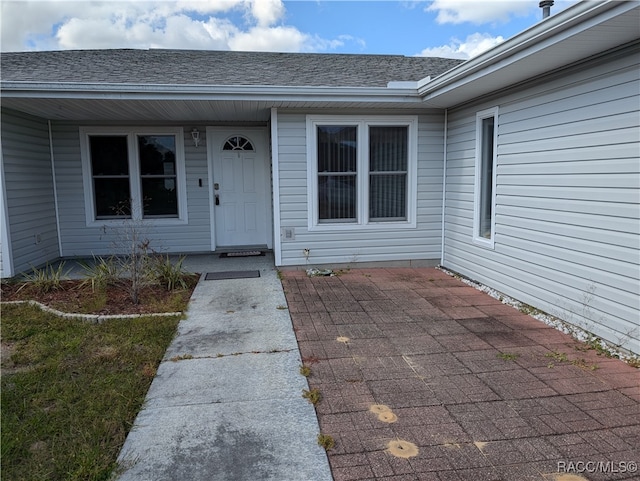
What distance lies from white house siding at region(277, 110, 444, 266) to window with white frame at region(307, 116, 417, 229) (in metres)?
0.12

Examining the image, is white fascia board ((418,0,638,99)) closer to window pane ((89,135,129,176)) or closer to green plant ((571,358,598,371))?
green plant ((571,358,598,371))

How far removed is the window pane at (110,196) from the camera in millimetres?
7434

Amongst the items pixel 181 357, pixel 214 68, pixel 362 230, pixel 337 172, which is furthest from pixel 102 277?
pixel 214 68

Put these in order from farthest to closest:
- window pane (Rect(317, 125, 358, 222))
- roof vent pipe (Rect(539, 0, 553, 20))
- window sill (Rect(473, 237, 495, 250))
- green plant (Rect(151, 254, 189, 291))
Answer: window pane (Rect(317, 125, 358, 222)) → green plant (Rect(151, 254, 189, 291)) → window sill (Rect(473, 237, 495, 250)) → roof vent pipe (Rect(539, 0, 553, 20))

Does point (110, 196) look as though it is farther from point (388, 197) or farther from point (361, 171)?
point (388, 197)

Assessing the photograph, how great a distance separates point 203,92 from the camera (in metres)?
5.51

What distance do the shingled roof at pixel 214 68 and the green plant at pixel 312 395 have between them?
4.34 meters

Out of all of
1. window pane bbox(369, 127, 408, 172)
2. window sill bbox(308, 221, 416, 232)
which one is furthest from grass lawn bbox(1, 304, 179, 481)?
window pane bbox(369, 127, 408, 172)

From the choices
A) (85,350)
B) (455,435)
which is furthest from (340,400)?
(85,350)

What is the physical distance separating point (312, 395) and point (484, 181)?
13.1 ft

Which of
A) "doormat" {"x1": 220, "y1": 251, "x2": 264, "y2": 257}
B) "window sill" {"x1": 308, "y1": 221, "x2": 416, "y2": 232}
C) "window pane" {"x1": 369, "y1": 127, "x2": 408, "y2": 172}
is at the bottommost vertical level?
"doormat" {"x1": 220, "y1": 251, "x2": 264, "y2": 257}

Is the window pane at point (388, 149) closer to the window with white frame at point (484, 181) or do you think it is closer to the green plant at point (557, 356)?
the window with white frame at point (484, 181)

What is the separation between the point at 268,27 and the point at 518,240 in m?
8.86

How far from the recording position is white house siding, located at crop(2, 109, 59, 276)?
231 inches
